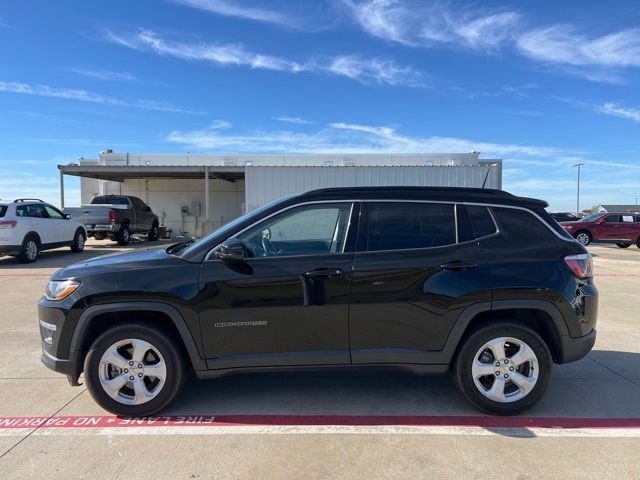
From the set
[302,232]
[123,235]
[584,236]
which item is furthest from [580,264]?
[584,236]

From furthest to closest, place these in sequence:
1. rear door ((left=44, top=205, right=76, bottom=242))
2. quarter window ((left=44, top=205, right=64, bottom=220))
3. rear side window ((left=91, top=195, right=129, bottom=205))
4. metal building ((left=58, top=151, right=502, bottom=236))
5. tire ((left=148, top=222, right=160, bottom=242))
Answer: tire ((left=148, top=222, right=160, bottom=242)), metal building ((left=58, top=151, right=502, bottom=236)), rear side window ((left=91, top=195, right=129, bottom=205)), rear door ((left=44, top=205, right=76, bottom=242)), quarter window ((left=44, top=205, right=64, bottom=220))

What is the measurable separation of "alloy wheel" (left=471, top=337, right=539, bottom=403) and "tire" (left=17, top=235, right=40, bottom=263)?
531 inches

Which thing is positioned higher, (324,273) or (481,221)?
(481,221)

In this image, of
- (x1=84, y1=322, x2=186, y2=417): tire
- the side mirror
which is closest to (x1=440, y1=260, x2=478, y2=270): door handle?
the side mirror

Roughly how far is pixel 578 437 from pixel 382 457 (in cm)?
148

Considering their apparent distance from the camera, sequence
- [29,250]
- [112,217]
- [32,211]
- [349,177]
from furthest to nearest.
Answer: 1. [349,177]
2. [112,217]
3. [32,211]
4. [29,250]

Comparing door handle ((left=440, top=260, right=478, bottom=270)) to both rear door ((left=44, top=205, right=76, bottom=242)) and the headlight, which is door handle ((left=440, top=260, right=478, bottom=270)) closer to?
the headlight

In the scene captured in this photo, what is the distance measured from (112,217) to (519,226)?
58.9ft

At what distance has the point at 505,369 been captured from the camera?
145 inches

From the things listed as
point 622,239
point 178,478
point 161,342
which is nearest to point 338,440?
point 178,478

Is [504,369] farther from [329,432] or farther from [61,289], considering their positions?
[61,289]

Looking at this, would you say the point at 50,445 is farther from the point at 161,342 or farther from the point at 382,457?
the point at 382,457

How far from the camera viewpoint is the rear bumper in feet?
12.2

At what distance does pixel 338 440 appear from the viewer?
3.33m
